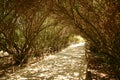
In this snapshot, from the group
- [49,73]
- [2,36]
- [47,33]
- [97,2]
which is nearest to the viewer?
[97,2]

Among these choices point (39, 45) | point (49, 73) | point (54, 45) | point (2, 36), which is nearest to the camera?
point (49, 73)

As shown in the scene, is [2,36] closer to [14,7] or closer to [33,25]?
[33,25]

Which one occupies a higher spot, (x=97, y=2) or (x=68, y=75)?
(x=97, y=2)

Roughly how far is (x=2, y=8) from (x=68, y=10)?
2300 mm

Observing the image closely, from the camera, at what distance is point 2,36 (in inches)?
412

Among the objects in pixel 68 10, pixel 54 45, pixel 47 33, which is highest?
pixel 68 10

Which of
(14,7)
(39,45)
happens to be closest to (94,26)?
(14,7)

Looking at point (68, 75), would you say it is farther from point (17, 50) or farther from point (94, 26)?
point (17, 50)

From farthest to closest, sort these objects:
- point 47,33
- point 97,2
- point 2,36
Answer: point 47,33 < point 2,36 < point 97,2

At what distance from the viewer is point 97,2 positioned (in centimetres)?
702

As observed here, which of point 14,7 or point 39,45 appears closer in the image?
point 14,7

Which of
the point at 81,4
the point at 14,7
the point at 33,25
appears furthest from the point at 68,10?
the point at 33,25

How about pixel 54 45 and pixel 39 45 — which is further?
pixel 54 45

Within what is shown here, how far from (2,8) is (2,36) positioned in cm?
284
